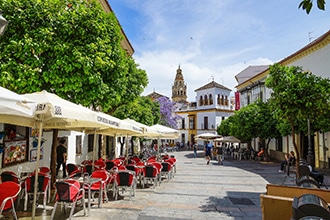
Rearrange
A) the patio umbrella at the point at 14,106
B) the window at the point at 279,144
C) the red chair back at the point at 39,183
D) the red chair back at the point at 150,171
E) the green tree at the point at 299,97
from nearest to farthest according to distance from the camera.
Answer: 1. the patio umbrella at the point at 14,106
2. the red chair back at the point at 39,183
3. the green tree at the point at 299,97
4. the red chair back at the point at 150,171
5. the window at the point at 279,144

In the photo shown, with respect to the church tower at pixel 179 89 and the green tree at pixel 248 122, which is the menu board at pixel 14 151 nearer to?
the green tree at pixel 248 122

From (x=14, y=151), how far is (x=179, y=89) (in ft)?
196

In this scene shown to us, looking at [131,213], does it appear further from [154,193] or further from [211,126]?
[211,126]

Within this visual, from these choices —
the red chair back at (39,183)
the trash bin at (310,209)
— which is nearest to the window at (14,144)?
the red chair back at (39,183)

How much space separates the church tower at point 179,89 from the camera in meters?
67.6

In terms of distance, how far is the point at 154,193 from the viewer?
8.70 metres

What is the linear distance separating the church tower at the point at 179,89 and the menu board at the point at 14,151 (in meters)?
58.1

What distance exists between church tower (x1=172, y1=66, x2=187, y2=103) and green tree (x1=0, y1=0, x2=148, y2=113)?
59.8 meters

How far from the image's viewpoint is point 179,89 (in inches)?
2672

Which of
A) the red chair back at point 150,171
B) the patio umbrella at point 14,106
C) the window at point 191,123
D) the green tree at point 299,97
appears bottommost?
the red chair back at point 150,171

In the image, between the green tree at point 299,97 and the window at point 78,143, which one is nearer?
the green tree at point 299,97

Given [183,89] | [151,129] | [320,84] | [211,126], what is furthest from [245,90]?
[183,89]

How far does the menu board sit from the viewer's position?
28.8 feet

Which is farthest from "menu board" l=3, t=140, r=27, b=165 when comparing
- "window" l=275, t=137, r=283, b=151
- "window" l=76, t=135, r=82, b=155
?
"window" l=275, t=137, r=283, b=151
